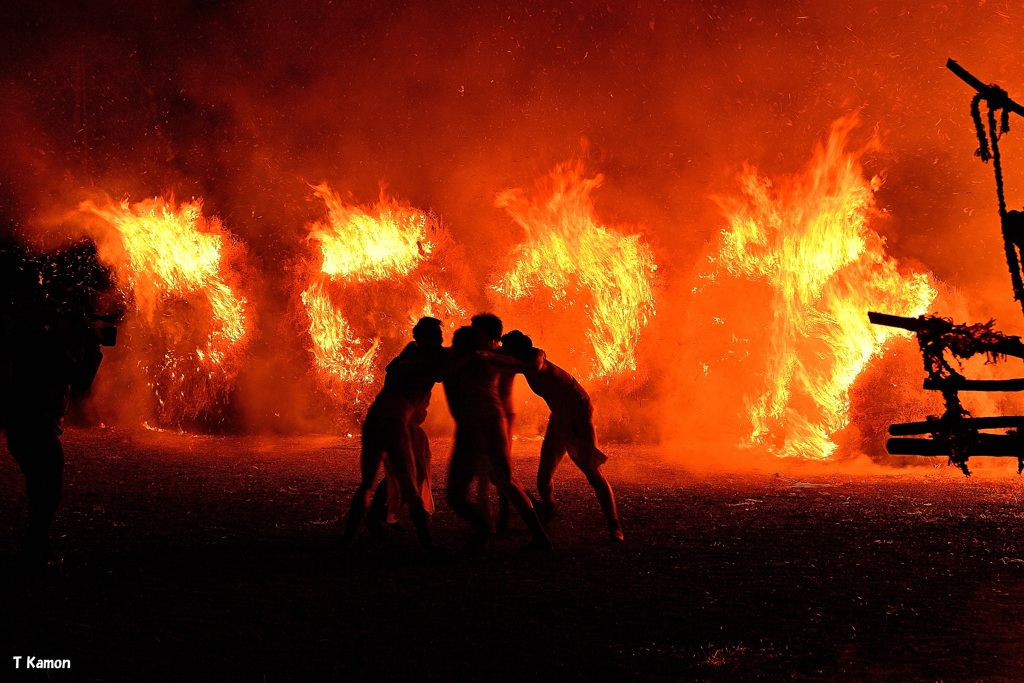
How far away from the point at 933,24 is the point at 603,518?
35.6ft

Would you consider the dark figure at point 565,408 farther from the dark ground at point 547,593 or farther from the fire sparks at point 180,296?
the fire sparks at point 180,296

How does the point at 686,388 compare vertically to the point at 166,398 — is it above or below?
below

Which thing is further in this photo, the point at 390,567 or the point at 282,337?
the point at 282,337

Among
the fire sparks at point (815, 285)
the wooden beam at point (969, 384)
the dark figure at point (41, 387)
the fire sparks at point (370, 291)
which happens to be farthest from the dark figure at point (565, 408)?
the fire sparks at point (370, 291)

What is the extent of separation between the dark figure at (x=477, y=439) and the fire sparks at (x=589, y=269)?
7987mm

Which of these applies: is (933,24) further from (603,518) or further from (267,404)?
(267,404)

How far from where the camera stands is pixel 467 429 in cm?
614

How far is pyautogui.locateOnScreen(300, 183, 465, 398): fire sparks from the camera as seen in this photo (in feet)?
49.1

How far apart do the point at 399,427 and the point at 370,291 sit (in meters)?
8.98

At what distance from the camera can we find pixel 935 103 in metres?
13.9

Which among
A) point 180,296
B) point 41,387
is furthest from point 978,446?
point 180,296

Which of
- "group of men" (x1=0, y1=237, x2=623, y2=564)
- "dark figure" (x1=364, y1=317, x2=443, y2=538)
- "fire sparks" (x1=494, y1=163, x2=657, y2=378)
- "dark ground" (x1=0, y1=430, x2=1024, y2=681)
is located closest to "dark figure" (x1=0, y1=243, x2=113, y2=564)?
"group of men" (x1=0, y1=237, x2=623, y2=564)

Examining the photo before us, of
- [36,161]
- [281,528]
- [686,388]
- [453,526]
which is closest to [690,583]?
[453,526]

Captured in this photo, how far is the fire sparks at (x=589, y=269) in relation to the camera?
46.2ft
